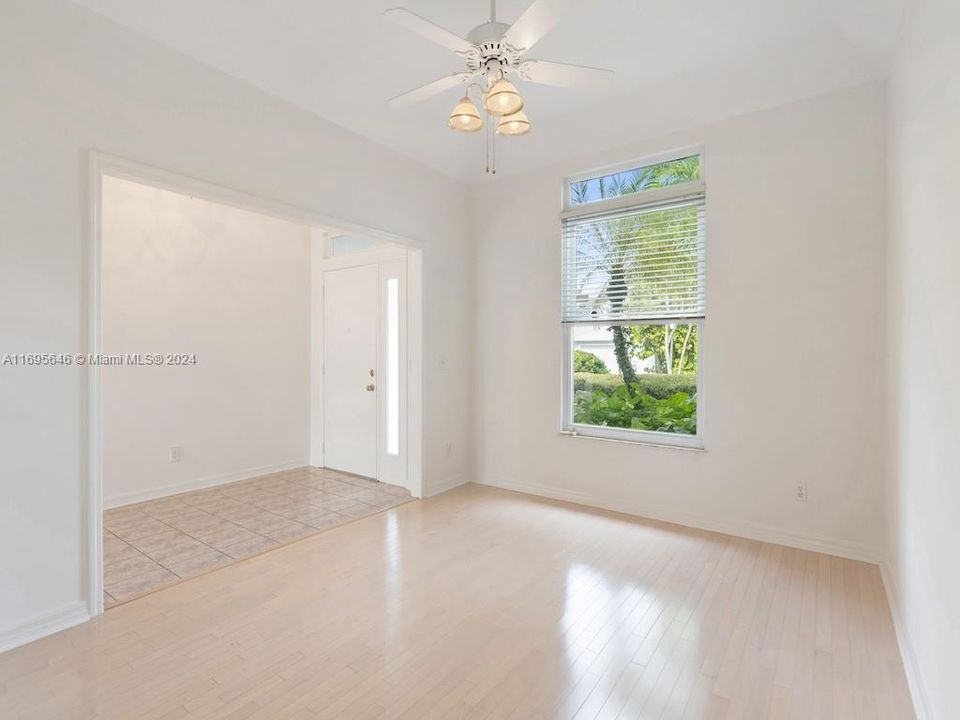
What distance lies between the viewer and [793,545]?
10.5ft

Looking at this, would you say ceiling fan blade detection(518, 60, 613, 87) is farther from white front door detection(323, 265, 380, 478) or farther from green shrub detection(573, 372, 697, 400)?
white front door detection(323, 265, 380, 478)

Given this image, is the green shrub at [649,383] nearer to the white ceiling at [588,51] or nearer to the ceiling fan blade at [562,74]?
the white ceiling at [588,51]

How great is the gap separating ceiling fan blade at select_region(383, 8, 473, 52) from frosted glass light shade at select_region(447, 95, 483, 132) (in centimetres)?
23

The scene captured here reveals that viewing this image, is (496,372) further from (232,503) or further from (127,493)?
(127,493)

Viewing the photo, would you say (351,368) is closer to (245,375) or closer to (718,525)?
(245,375)

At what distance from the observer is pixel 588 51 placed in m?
3.07

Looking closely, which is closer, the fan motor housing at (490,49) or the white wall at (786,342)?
the fan motor housing at (490,49)

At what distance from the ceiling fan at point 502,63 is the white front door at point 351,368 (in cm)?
266

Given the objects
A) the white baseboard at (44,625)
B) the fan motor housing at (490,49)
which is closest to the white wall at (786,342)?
the fan motor housing at (490,49)

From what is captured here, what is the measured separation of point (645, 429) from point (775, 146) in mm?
2225

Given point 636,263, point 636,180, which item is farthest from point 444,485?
point 636,180

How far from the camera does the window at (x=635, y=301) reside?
145 inches

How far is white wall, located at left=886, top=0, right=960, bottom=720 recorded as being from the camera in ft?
4.89

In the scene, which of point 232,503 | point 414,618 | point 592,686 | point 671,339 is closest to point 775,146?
point 671,339
